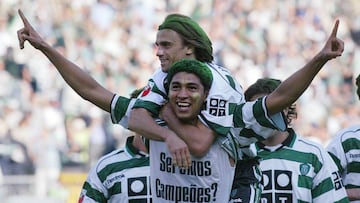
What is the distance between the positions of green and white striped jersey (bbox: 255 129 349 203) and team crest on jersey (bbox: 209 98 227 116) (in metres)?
1.17

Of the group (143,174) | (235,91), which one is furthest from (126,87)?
(235,91)

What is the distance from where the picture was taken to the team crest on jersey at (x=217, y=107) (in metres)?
5.07

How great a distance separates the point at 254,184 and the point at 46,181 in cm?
870

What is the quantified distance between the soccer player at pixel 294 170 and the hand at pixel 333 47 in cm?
133

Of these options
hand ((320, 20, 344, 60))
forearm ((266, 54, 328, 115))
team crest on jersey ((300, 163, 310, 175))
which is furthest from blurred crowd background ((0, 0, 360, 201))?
hand ((320, 20, 344, 60))

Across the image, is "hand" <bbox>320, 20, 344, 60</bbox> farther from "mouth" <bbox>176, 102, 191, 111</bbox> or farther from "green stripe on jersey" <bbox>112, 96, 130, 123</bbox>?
"green stripe on jersey" <bbox>112, 96, 130, 123</bbox>

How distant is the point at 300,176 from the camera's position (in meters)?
→ 6.08

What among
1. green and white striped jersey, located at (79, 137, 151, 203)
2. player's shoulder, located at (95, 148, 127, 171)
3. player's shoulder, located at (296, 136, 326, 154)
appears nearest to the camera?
player's shoulder, located at (296, 136, 326, 154)

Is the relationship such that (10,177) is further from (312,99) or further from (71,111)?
(312,99)

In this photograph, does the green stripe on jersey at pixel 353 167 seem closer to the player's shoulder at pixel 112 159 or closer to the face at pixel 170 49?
the player's shoulder at pixel 112 159

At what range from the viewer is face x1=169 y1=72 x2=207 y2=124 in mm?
4990

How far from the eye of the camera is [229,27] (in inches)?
666

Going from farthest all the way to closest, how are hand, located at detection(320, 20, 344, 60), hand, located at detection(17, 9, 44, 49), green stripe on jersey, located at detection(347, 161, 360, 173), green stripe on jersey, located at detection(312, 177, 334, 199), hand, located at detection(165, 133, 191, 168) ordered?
green stripe on jersey, located at detection(347, 161, 360, 173) < green stripe on jersey, located at detection(312, 177, 334, 199) < hand, located at detection(17, 9, 44, 49) < hand, located at detection(165, 133, 191, 168) < hand, located at detection(320, 20, 344, 60)

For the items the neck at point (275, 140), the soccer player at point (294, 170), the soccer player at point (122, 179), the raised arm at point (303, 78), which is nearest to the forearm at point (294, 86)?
the raised arm at point (303, 78)
